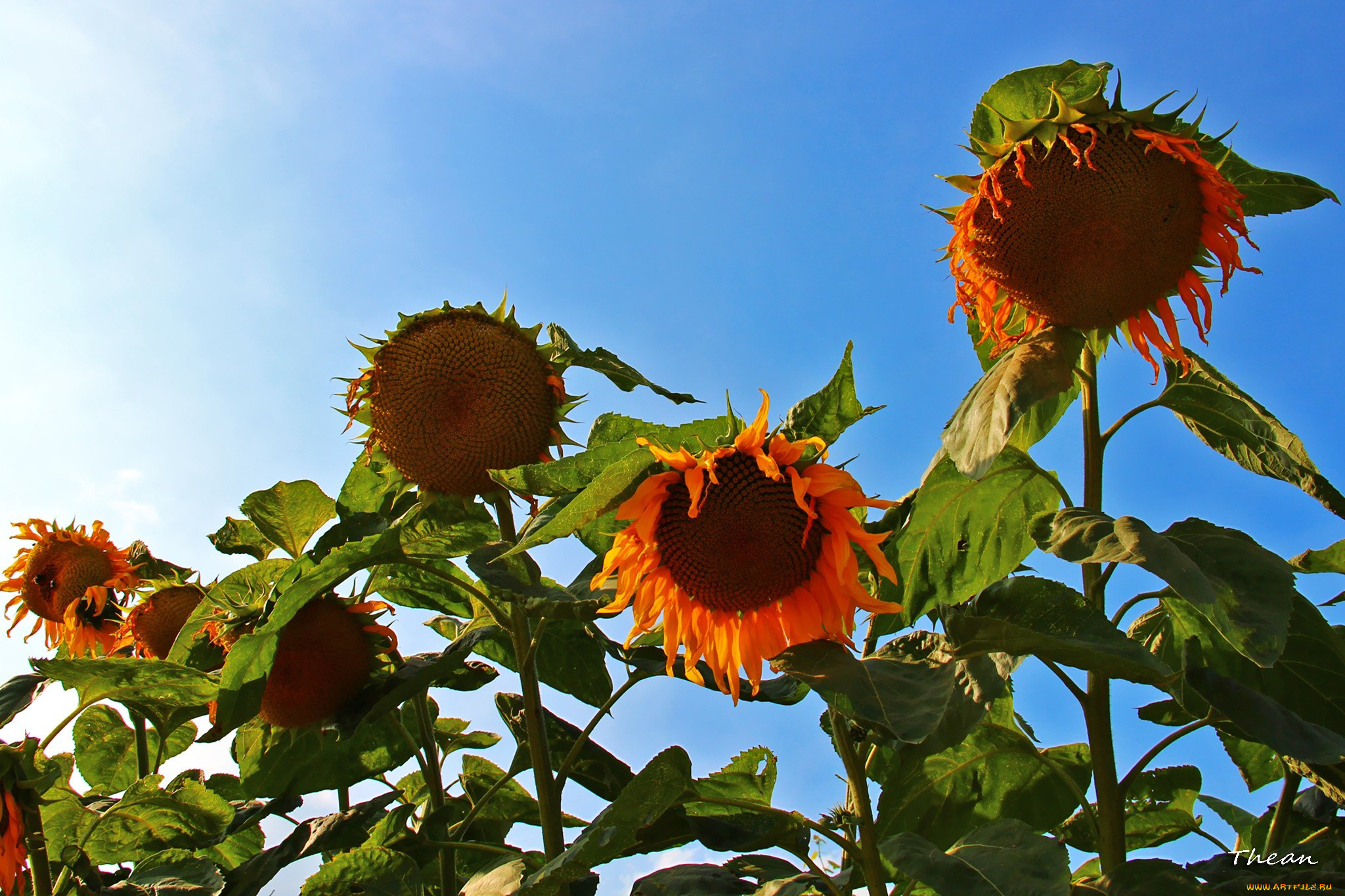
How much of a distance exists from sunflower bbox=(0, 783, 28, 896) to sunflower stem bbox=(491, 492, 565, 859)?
4.93ft

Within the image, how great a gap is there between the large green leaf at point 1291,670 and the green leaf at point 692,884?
4.04ft

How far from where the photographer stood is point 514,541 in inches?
118

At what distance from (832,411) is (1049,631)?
70cm

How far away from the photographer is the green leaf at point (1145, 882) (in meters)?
2.19

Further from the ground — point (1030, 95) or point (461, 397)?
point (1030, 95)

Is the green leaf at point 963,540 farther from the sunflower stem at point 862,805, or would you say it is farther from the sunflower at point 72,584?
the sunflower at point 72,584

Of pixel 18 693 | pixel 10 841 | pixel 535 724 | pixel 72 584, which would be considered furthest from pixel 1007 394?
pixel 72 584

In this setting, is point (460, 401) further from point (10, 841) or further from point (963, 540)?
point (10, 841)

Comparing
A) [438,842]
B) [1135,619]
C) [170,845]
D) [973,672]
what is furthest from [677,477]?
[170,845]

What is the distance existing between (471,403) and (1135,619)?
6.98ft

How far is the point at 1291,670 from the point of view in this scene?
8.68ft

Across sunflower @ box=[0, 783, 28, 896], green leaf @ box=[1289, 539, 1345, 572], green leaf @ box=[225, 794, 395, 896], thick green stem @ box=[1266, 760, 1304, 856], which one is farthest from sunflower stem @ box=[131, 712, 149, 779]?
green leaf @ box=[1289, 539, 1345, 572]

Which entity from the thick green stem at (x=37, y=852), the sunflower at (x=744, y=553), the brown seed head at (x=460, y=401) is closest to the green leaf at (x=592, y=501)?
the sunflower at (x=744, y=553)

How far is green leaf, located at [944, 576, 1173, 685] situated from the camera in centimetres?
208
